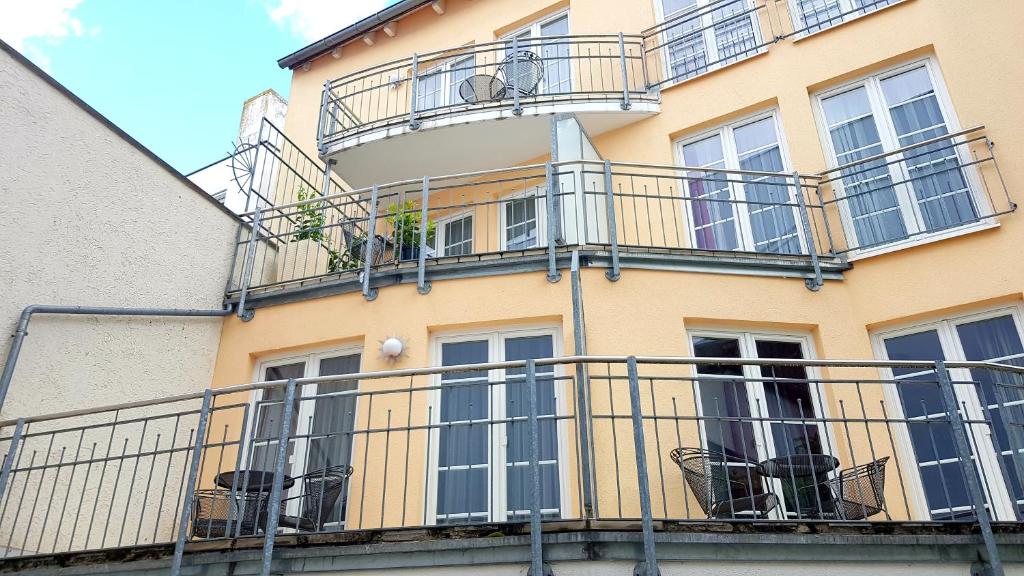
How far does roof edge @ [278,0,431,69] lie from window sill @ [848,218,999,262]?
8688 mm

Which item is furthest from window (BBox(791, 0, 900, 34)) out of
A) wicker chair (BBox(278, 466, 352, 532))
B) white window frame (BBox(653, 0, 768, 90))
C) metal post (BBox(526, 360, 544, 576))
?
wicker chair (BBox(278, 466, 352, 532))

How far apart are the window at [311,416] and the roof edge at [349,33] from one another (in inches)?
295

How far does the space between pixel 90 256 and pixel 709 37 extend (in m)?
8.12

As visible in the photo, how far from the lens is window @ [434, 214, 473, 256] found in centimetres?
1124

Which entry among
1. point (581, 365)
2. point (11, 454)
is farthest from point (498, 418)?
point (11, 454)

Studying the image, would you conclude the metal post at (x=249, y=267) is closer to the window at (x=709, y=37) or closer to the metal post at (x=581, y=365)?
the metal post at (x=581, y=365)

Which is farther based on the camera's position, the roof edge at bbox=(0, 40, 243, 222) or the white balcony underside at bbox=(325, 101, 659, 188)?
the white balcony underside at bbox=(325, 101, 659, 188)

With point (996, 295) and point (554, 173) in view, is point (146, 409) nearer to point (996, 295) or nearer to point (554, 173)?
point (554, 173)

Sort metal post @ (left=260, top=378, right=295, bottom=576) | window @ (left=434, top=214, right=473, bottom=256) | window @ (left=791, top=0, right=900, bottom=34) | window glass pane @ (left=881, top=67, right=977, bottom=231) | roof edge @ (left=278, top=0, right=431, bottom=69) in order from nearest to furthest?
metal post @ (left=260, top=378, right=295, bottom=576) < window glass pane @ (left=881, top=67, right=977, bottom=231) < window @ (left=791, top=0, right=900, bottom=34) < window @ (left=434, top=214, right=473, bottom=256) < roof edge @ (left=278, top=0, right=431, bottom=69)

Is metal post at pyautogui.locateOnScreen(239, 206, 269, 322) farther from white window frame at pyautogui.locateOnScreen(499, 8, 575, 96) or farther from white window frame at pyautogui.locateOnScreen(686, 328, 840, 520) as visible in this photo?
white window frame at pyautogui.locateOnScreen(499, 8, 575, 96)

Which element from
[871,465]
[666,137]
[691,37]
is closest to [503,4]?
[691,37]

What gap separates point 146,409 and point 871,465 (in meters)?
6.83

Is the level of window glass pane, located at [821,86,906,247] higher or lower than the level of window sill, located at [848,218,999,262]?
higher

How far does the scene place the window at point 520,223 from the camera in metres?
10.5
